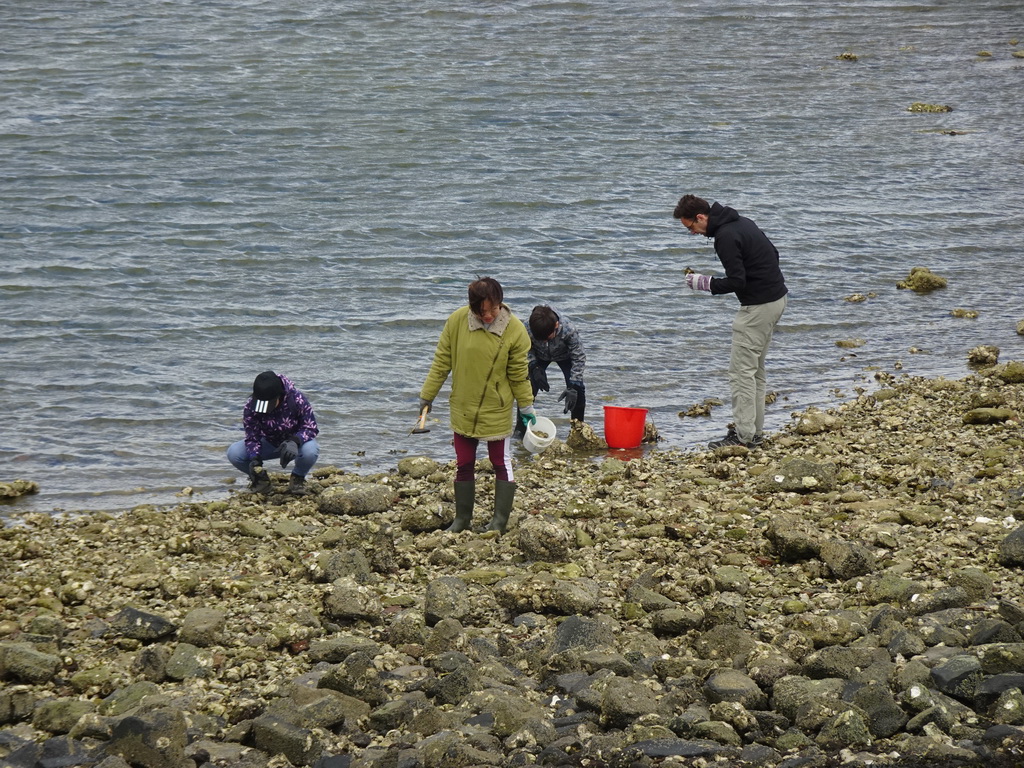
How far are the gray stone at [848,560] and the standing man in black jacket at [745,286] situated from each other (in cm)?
314

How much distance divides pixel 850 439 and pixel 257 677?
21.2 ft

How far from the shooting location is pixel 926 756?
16.0ft

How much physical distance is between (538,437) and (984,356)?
5854 millimetres

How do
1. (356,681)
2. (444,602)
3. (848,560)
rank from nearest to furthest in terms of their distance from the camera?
(356,681), (444,602), (848,560)

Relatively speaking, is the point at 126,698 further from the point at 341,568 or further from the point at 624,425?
the point at 624,425

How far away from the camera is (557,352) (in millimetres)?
11406

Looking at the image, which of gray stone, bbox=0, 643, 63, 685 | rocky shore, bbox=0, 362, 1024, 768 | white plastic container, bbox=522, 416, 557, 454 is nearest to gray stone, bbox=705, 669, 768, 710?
rocky shore, bbox=0, 362, 1024, 768

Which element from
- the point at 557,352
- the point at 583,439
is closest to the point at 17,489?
the point at 557,352

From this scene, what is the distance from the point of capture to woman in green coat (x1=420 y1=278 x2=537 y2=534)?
8211 millimetres

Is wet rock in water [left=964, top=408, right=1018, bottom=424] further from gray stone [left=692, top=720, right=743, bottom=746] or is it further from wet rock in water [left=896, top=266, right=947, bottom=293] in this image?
gray stone [left=692, top=720, right=743, bottom=746]

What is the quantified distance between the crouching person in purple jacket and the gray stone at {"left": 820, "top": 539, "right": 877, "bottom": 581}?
4.52 meters

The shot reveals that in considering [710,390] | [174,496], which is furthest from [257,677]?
[710,390]

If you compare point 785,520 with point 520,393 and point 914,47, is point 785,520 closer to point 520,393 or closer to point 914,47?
point 520,393

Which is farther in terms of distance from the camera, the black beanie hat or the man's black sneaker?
the man's black sneaker
